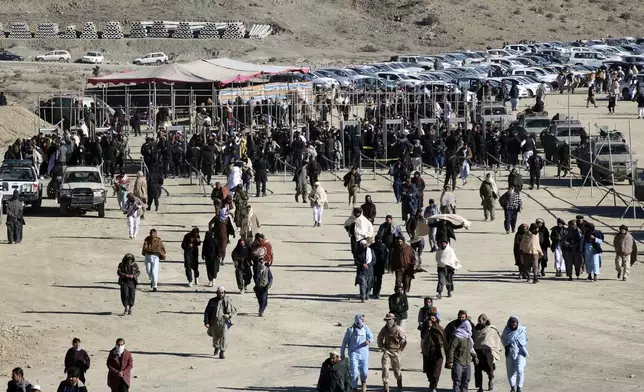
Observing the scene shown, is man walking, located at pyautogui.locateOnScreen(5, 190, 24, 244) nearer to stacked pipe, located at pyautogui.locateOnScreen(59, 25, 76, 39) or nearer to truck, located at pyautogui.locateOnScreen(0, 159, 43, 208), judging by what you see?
truck, located at pyautogui.locateOnScreen(0, 159, 43, 208)

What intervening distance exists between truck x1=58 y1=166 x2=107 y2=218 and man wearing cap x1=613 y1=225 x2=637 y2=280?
498 inches

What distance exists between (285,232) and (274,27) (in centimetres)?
6684

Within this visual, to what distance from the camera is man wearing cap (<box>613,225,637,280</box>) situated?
27625 millimetres

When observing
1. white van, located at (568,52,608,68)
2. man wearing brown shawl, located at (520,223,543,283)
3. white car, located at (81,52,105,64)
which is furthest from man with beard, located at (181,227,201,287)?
white car, located at (81,52,105,64)

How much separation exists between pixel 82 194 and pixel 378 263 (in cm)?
1178

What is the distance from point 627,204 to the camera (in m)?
35.8

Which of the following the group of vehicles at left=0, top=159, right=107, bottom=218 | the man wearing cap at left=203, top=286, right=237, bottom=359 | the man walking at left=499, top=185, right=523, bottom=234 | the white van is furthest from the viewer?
the white van

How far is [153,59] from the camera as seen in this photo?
8956 cm

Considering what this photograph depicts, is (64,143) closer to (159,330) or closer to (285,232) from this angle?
(285,232)

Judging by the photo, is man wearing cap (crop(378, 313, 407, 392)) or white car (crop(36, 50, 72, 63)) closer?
man wearing cap (crop(378, 313, 407, 392))

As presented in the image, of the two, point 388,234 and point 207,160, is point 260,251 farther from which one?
point 207,160

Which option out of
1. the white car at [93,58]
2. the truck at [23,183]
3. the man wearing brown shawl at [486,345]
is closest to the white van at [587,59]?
the white car at [93,58]

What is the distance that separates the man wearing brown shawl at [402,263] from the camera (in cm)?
2503

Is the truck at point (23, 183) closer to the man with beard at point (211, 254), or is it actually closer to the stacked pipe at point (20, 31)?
→ the man with beard at point (211, 254)
